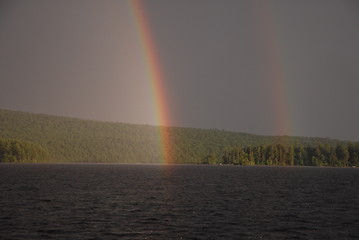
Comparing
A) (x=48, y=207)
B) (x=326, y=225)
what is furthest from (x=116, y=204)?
(x=326, y=225)

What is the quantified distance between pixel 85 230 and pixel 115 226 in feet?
13.2

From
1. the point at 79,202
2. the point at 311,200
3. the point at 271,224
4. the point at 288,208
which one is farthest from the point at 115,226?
the point at 311,200

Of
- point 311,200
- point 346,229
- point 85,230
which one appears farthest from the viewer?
point 311,200

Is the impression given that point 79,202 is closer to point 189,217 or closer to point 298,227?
point 189,217

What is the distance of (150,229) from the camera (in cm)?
4894

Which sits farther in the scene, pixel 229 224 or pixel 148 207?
pixel 148 207

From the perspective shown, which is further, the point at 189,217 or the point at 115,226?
the point at 189,217

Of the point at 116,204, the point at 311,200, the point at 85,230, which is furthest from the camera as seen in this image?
the point at 311,200

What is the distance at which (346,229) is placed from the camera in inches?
1975

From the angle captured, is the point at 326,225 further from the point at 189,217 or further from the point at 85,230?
the point at 85,230

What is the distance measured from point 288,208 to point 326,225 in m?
15.7

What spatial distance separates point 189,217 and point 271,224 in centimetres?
1074

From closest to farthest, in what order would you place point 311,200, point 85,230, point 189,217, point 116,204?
1. point 85,230
2. point 189,217
3. point 116,204
4. point 311,200

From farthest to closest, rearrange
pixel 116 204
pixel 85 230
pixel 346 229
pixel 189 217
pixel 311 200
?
1. pixel 311 200
2. pixel 116 204
3. pixel 189 217
4. pixel 346 229
5. pixel 85 230
